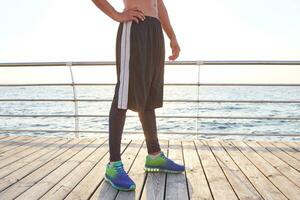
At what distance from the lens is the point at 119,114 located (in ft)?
6.95

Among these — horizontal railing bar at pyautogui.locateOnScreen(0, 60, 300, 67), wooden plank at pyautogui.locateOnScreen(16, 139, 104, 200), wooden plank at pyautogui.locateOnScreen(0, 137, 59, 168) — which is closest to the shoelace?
wooden plank at pyautogui.locateOnScreen(16, 139, 104, 200)

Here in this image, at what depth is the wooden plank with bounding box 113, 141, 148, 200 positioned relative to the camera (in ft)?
6.16

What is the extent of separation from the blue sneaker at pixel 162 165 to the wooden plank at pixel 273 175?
1.85ft

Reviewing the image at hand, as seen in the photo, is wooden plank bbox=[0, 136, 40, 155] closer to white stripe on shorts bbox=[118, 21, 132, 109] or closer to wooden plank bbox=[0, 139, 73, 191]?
wooden plank bbox=[0, 139, 73, 191]

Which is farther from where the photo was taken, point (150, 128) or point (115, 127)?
point (150, 128)

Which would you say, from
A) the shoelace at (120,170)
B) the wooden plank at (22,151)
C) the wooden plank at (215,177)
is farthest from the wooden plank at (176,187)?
the wooden plank at (22,151)

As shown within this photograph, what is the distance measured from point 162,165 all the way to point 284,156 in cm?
114

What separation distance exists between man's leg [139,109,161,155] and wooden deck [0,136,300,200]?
0.57 ft

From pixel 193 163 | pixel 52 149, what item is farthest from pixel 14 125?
pixel 193 163

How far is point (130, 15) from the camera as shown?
79.0 inches

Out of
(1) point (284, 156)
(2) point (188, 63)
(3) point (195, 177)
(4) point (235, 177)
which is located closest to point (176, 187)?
(3) point (195, 177)

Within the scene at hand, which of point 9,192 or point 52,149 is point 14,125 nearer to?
point 52,149

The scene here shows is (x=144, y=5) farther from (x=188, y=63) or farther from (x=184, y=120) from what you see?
(x=184, y=120)

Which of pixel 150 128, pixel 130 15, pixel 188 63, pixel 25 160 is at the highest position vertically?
pixel 130 15
